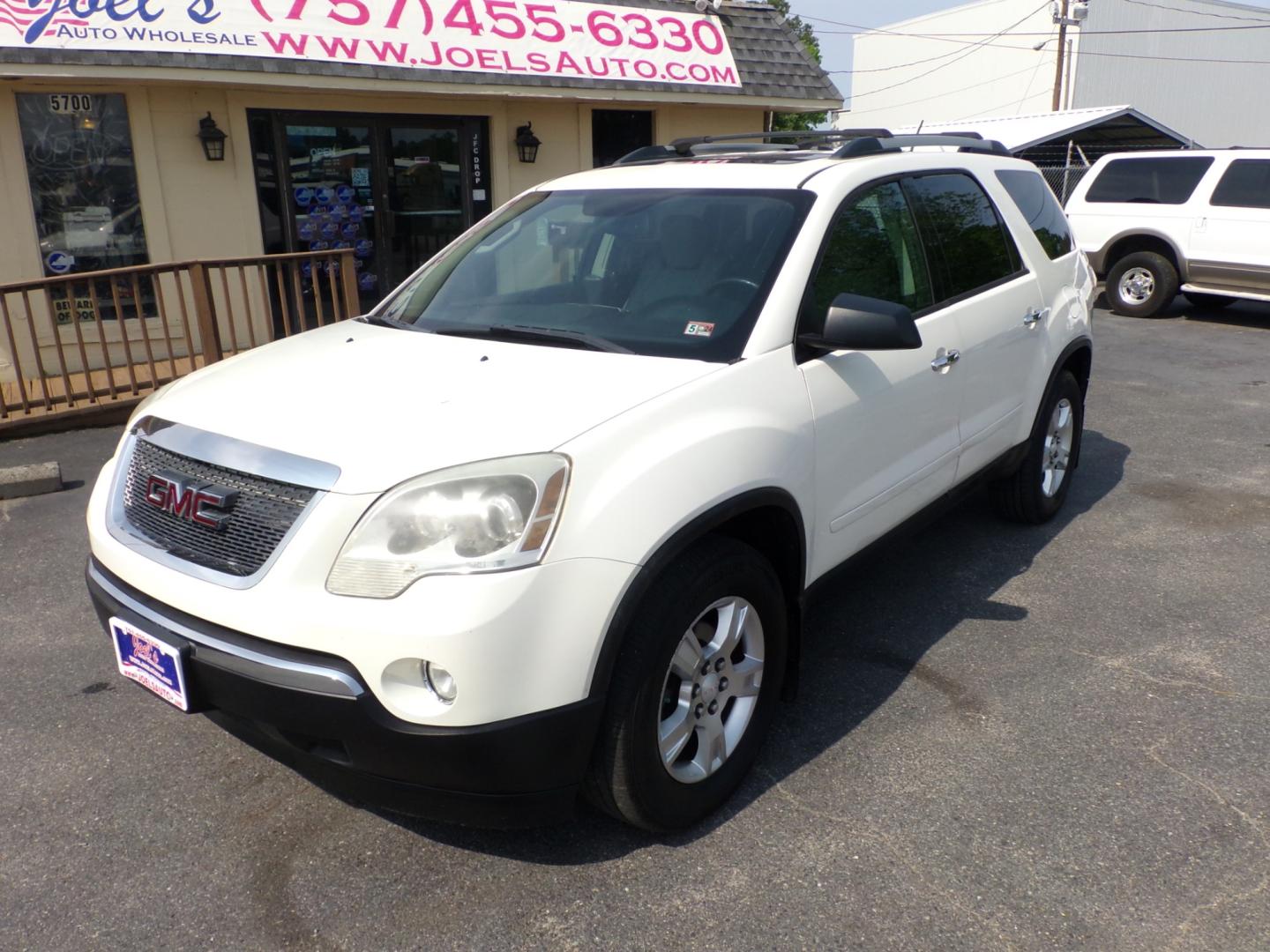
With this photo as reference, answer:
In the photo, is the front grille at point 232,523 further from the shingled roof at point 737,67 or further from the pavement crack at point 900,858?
the shingled roof at point 737,67

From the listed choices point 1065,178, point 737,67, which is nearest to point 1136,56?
point 1065,178

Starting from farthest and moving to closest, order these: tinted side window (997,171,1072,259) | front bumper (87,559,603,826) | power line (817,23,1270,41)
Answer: power line (817,23,1270,41), tinted side window (997,171,1072,259), front bumper (87,559,603,826)

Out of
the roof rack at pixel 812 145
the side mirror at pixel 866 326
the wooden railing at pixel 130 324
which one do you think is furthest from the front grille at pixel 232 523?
the wooden railing at pixel 130 324

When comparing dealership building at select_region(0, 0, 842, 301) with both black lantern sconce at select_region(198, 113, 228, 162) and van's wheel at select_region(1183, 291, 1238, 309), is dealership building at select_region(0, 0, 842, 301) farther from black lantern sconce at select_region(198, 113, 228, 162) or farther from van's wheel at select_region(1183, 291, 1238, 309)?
van's wheel at select_region(1183, 291, 1238, 309)

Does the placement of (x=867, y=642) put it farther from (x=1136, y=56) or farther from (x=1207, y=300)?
(x=1136, y=56)

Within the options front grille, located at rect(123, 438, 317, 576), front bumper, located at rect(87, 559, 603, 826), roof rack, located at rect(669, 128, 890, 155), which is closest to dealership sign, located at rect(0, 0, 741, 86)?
roof rack, located at rect(669, 128, 890, 155)

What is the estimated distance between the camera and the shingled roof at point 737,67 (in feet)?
27.6

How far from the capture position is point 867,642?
12.7ft

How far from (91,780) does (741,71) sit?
35.4 ft

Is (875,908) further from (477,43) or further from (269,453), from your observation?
(477,43)

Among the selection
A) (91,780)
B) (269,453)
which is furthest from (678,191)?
(91,780)

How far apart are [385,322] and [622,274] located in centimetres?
90

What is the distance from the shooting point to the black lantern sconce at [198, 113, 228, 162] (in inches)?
365

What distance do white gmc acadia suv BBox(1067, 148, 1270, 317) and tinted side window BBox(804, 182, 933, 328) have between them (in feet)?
26.6
